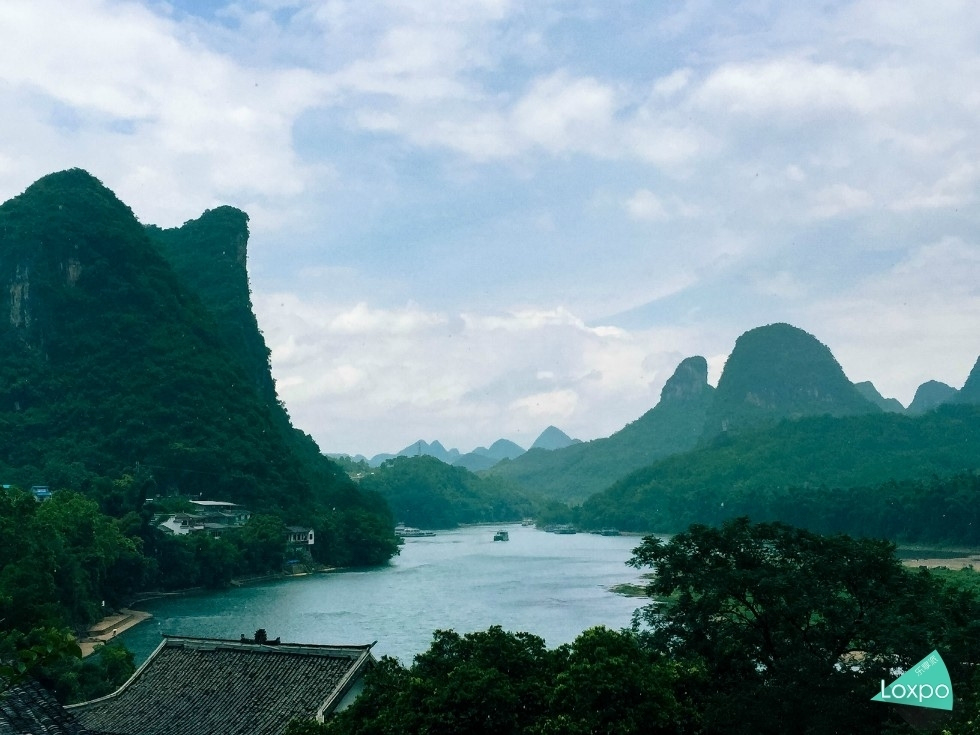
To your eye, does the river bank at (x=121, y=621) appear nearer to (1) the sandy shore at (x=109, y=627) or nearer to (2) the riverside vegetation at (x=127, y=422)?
(1) the sandy shore at (x=109, y=627)

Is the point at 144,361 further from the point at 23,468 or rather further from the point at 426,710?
the point at 426,710

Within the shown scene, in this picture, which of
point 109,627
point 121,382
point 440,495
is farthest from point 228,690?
point 440,495

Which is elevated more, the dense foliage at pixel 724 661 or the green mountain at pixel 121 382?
the green mountain at pixel 121 382

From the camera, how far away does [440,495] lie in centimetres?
15812

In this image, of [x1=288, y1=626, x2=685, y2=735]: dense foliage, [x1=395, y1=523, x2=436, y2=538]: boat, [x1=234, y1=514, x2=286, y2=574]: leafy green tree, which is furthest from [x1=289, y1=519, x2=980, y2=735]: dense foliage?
[x1=395, y1=523, x2=436, y2=538]: boat

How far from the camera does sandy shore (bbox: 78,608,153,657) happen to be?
4181 centimetres

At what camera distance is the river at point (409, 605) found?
1656 inches

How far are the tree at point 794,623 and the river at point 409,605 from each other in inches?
713

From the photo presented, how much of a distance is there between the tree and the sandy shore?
29.3m

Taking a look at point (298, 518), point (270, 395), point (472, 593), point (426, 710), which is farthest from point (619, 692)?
point (270, 395)

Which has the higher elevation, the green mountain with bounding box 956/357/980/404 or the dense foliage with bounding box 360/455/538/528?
the green mountain with bounding box 956/357/980/404

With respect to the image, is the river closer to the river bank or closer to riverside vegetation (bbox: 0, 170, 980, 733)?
the river bank

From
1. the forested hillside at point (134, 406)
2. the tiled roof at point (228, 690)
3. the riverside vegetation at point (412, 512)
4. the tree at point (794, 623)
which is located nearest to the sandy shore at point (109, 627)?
the riverside vegetation at point (412, 512)

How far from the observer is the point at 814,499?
306 ft
